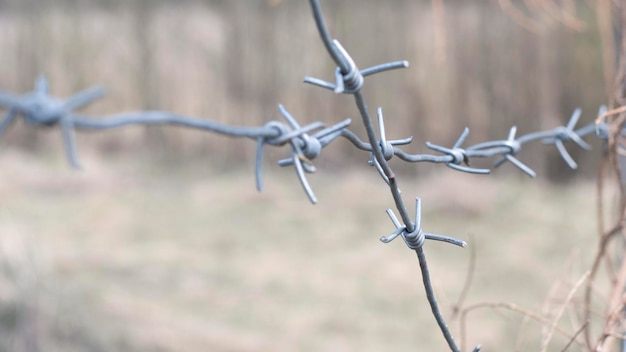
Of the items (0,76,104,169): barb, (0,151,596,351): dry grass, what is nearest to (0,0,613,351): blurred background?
(0,151,596,351): dry grass

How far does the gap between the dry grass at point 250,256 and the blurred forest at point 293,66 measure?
196 millimetres

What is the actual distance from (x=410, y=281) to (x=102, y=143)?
1.87m

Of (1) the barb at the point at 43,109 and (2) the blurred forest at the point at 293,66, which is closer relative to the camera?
(1) the barb at the point at 43,109

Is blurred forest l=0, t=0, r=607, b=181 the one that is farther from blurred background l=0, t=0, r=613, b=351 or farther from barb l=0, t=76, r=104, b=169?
barb l=0, t=76, r=104, b=169

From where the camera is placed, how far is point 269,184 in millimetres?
3379

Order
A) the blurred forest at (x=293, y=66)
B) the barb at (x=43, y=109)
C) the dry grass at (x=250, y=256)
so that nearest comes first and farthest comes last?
the barb at (x=43, y=109) → the dry grass at (x=250, y=256) → the blurred forest at (x=293, y=66)

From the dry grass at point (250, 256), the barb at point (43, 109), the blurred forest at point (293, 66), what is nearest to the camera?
the barb at point (43, 109)

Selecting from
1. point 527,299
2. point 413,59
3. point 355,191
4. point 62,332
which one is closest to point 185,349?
point 62,332

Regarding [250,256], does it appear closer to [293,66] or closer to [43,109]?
[293,66]

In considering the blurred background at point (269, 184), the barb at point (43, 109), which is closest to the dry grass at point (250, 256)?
the blurred background at point (269, 184)

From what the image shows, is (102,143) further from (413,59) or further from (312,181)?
(413,59)

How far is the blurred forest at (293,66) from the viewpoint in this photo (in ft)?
10.2

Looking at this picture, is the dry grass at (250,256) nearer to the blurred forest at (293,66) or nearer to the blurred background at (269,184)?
the blurred background at (269,184)

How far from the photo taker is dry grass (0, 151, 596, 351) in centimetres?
216
